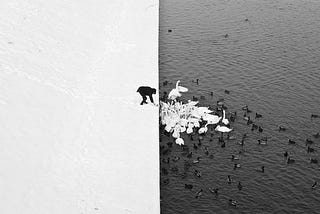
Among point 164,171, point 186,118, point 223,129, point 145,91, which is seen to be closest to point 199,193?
point 164,171

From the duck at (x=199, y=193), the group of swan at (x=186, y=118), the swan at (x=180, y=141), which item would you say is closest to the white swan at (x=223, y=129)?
the group of swan at (x=186, y=118)

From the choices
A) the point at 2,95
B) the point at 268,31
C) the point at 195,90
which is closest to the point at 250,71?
the point at 195,90

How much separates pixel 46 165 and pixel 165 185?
19.3ft

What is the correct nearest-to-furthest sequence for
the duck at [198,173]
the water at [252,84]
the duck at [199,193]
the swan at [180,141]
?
the duck at [199,193] → the water at [252,84] → the duck at [198,173] → the swan at [180,141]

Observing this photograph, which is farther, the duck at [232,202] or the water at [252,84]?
the water at [252,84]

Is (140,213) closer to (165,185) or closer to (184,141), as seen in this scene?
(165,185)

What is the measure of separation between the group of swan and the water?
64 cm

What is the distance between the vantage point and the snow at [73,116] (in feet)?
58.4

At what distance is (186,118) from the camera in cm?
2669

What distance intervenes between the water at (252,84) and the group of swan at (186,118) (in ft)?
2.09

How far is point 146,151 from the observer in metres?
21.1

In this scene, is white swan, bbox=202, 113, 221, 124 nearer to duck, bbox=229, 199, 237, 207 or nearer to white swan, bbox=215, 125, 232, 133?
white swan, bbox=215, 125, 232, 133

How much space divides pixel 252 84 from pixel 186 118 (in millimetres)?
7239

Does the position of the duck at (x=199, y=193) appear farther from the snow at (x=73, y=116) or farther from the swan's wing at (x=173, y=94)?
the swan's wing at (x=173, y=94)
